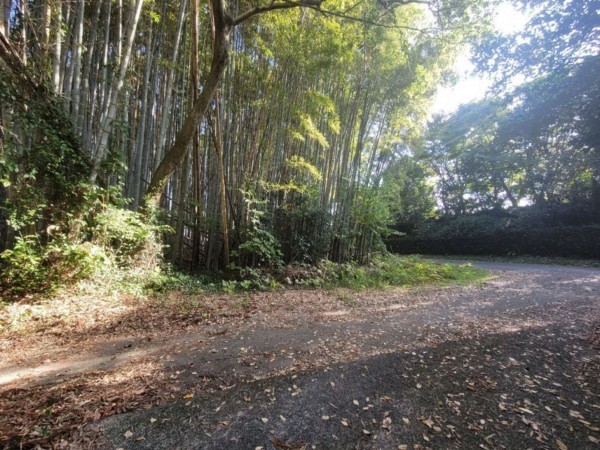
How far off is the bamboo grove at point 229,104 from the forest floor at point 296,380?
229cm

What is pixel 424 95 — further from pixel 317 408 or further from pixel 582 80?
pixel 317 408

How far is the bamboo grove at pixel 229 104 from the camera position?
3859 millimetres

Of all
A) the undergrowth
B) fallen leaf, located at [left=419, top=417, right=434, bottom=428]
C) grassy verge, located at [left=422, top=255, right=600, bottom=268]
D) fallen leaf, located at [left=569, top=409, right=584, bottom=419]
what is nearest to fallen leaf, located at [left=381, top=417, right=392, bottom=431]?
fallen leaf, located at [left=419, top=417, right=434, bottom=428]

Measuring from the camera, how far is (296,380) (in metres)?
2.16

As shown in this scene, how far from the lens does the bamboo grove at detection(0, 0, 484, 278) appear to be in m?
3.86

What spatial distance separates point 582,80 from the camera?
8969 mm

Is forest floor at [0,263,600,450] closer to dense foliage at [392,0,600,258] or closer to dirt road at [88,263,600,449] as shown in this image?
dirt road at [88,263,600,449]

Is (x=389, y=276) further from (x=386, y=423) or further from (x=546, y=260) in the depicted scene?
(x=546, y=260)

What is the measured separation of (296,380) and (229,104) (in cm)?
575

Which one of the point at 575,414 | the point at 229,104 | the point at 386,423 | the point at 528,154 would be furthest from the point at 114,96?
the point at 528,154

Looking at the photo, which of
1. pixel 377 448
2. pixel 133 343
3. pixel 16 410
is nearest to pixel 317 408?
pixel 377 448

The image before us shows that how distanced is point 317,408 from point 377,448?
0.43 m

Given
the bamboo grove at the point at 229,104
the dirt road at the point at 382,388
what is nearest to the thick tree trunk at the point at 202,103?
the bamboo grove at the point at 229,104

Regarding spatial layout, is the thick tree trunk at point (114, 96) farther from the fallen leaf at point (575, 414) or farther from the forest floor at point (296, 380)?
the fallen leaf at point (575, 414)
